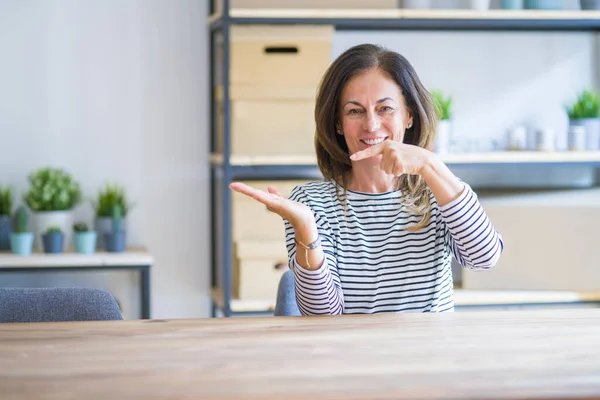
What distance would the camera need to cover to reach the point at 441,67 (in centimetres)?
343

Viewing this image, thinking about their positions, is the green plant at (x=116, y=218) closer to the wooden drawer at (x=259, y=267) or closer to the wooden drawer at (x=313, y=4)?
the wooden drawer at (x=259, y=267)

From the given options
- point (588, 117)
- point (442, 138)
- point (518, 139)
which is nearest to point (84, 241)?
point (442, 138)

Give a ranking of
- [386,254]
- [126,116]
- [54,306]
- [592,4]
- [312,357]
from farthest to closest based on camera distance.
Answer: [126,116] → [592,4] → [386,254] → [54,306] → [312,357]

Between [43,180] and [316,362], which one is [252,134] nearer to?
[43,180]

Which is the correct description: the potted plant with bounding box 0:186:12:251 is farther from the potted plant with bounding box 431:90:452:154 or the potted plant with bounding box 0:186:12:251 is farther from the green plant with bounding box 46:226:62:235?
the potted plant with bounding box 431:90:452:154

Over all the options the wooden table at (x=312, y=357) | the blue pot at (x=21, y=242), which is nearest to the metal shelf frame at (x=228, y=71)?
the blue pot at (x=21, y=242)

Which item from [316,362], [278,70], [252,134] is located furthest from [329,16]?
[316,362]

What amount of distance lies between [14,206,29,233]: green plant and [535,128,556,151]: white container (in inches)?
72.6

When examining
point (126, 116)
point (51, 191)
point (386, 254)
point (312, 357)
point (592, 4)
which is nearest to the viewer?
point (312, 357)

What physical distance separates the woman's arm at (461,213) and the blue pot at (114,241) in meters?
1.65

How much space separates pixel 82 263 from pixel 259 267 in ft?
1.97

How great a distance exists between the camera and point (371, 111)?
1812mm

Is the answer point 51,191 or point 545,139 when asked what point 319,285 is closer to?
point 51,191

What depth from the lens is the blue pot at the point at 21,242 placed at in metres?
3.00
